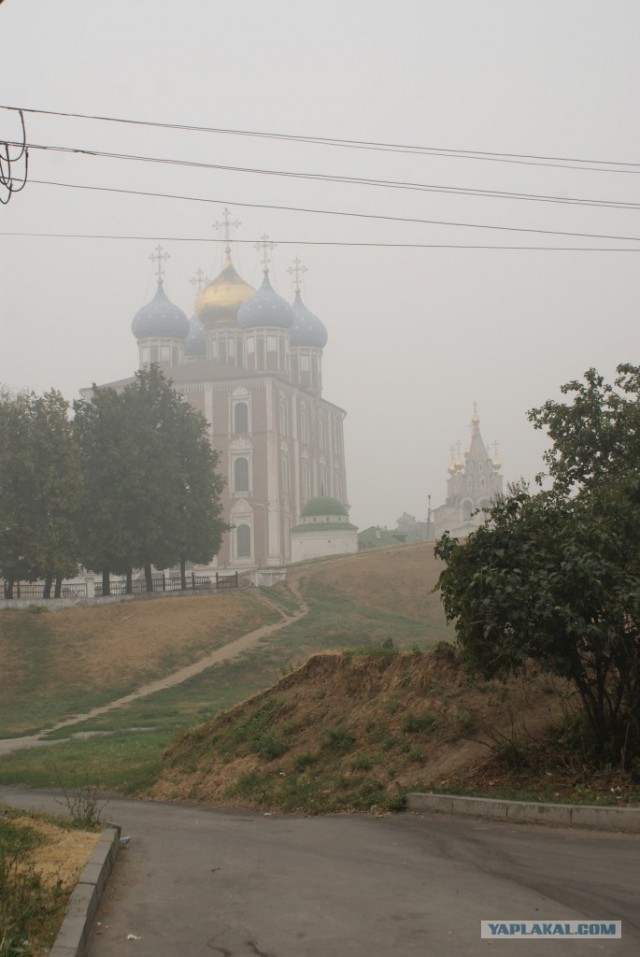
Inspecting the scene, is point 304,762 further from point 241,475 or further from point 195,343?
point 195,343

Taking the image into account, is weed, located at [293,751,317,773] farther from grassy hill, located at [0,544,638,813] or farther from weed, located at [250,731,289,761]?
weed, located at [250,731,289,761]

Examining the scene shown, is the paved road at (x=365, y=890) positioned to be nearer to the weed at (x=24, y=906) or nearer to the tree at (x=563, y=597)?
the weed at (x=24, y=906)

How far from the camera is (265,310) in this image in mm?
88875

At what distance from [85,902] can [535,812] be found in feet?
16.3

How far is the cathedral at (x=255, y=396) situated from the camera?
84625 mm

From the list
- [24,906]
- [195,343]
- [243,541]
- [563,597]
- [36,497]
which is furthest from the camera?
[195,343]

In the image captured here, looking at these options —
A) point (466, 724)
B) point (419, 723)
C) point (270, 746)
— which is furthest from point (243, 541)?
point (466, 724)

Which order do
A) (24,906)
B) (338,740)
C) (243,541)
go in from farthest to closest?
(243,541)
(338,740)
(24,906)

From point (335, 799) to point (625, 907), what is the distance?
22.3 ft

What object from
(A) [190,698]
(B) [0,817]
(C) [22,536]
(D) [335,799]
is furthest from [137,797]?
(C) [22,536]

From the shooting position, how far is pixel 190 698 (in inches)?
1394

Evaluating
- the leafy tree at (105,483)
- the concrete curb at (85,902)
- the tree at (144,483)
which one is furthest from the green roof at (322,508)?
the concrete curb at (85,902)

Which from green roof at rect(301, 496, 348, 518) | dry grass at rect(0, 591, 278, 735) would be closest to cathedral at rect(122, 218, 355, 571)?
green roof at rect(301, 496, 348, 518)

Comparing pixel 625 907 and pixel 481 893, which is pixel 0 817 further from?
pixel 625 907
